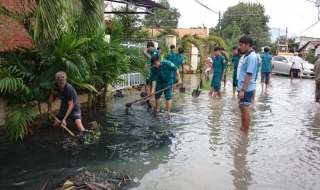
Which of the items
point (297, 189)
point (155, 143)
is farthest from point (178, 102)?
point (297, 189)

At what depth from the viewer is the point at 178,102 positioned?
33.7 ft

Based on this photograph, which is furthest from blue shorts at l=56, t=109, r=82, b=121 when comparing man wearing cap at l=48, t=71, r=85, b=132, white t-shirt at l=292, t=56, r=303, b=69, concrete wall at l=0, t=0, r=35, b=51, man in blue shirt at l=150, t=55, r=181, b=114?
white t-shirt at l=292, t=56, r=303, b=69

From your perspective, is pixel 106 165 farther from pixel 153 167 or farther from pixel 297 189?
pixel 297 189

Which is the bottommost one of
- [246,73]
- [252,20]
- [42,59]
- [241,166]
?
[241,166]

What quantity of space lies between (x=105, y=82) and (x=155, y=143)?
3.02 meters

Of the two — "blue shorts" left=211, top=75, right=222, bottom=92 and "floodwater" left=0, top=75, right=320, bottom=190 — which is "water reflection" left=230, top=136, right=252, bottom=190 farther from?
"blue shorts" left=211, top=75, right=222, bottom=92

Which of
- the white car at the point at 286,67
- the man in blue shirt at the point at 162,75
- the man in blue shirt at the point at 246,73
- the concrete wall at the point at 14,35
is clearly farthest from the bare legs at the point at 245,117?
the white car at the point at 286,67

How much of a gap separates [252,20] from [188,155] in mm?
44839

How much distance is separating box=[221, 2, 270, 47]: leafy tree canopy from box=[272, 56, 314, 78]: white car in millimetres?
24346

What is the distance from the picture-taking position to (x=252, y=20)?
46.6 m

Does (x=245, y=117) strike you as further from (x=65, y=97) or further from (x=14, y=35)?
(x=14, y=35)

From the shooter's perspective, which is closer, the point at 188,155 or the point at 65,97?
the point at 188,155

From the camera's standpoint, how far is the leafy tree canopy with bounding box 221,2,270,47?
46281 mm

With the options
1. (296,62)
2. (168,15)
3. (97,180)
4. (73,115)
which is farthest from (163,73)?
(168,15)
